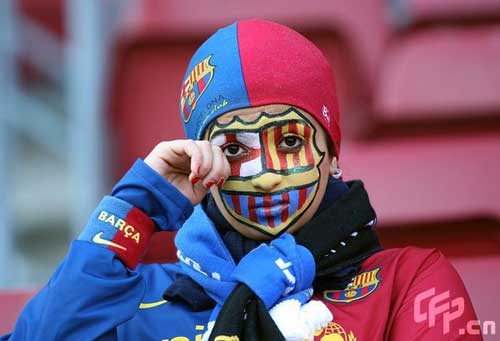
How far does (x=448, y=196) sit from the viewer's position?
9.89 ft

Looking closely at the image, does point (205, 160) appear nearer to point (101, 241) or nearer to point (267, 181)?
point (267, 181)

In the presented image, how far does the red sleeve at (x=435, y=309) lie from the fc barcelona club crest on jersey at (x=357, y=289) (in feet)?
0.23

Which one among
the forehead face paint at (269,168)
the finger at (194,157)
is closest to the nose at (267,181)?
the forehead face paint at (269,168)

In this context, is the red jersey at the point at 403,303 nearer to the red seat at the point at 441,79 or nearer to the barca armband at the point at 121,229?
the barca armband at the point at 121,229

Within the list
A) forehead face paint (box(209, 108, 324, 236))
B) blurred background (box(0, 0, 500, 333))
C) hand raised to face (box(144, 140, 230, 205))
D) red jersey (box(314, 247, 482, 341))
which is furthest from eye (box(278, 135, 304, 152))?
blurred background (box(0, 0, 500, 333))

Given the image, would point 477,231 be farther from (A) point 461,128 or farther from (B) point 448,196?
(A) point 461,128

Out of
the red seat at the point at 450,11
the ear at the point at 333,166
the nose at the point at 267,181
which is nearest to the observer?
the nose at the point at 267,181

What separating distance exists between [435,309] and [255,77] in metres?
0.49

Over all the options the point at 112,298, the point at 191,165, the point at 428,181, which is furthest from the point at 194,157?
the point at 428,181

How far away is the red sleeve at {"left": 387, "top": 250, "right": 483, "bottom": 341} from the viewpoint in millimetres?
1842

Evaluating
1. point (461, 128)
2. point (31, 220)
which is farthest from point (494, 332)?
point (31, 220)

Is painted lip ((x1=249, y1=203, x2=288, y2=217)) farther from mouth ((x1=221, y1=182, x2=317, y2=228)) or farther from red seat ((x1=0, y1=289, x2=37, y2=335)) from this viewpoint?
red seat ((x1=0, y1=289, x2=37, y2=335))

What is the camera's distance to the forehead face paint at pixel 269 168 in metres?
1.96

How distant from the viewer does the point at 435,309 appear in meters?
1.86
